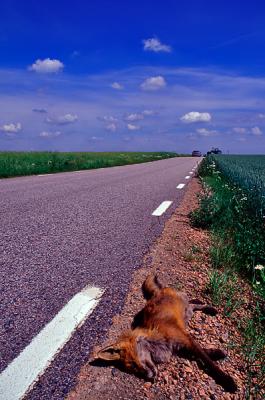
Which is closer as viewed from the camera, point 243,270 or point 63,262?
point 63,262

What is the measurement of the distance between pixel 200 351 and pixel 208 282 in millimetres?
1238

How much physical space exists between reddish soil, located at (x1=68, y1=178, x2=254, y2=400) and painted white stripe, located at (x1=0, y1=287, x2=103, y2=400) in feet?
0.67

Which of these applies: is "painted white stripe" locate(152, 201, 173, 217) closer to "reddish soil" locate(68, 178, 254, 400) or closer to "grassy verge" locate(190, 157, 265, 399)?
"grassy verge" locate(190, 157, 265, 399)

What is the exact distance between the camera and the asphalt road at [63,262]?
7.01 ft

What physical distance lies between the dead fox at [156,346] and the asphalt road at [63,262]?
0.70 ft

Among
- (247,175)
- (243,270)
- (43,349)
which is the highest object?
(247,175)

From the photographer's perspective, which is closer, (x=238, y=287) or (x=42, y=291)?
(x=42, y=291)

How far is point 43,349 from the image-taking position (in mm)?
2088

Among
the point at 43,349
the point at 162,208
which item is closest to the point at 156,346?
the point at 43,349

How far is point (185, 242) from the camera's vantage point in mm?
4547

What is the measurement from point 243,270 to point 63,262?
1.69 meters

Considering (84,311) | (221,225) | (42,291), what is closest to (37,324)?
(84,311)

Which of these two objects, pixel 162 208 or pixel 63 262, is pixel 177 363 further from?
pixel 162 208

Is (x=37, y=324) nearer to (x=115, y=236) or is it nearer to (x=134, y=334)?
(x=134, y=334)
